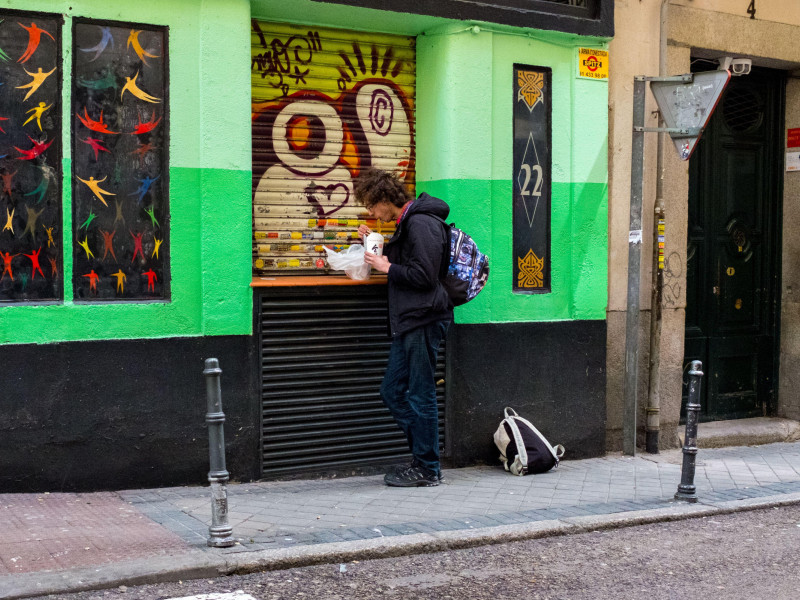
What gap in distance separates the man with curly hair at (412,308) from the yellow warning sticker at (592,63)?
2221 millimetres

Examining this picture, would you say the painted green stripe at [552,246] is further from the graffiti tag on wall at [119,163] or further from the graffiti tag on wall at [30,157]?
the graffiti tag on wall at [30,157]

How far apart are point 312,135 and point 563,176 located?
2178 millimetres

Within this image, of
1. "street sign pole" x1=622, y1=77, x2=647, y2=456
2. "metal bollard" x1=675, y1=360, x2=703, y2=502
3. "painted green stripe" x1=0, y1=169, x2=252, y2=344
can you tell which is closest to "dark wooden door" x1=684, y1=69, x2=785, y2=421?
"street sign pole" x1=622, y1=77, x2=647, y2=456

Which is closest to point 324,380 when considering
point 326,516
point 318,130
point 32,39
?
point 326,516

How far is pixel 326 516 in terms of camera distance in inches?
251

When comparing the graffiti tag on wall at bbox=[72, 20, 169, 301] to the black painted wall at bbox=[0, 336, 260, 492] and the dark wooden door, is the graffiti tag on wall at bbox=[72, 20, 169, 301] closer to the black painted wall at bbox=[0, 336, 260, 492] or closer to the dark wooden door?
the black painted wall at bbox=[0, 336, 260, 492]

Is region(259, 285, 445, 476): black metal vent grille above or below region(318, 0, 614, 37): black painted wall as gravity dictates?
below

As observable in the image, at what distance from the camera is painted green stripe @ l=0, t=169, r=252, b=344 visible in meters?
6.92

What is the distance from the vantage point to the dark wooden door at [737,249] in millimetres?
9844

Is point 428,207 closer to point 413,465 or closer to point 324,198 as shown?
point 324,198

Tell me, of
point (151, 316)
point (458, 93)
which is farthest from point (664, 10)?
point (151, 316)

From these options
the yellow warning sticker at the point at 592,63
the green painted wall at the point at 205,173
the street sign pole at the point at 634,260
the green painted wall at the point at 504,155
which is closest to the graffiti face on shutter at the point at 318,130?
the green painted wall at the point at 504,155

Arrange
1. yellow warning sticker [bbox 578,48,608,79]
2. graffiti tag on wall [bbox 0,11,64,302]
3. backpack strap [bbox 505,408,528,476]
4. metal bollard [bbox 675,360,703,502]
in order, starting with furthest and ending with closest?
yellow warning sticker [bbox 578,48,608,79], backpack strap [bbox 505,408,528,476], metal bollard [bbox 675,360,703,502], graffiti tag on wall [bbox 0,11,64,302]

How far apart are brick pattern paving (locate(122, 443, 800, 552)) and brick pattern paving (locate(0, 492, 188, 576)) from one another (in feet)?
0.52
